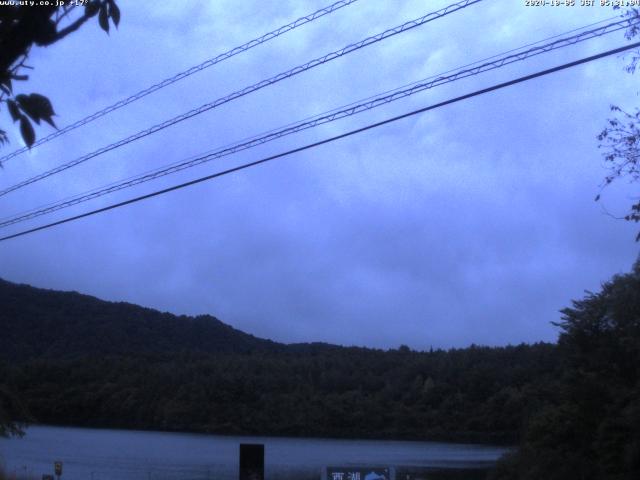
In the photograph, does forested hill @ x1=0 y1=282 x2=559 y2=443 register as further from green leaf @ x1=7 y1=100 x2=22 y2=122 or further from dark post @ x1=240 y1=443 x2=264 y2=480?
green leaf @ x1=7 y1=100 x2=22 y2=122

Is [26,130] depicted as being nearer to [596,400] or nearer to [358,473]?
[358,473]

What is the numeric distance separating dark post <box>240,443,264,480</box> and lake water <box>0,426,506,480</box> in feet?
55.2

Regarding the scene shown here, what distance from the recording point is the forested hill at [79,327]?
5150 centimetres

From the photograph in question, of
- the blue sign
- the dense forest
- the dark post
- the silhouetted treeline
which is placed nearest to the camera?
the dark post

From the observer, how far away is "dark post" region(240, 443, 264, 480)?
13422 millimetres

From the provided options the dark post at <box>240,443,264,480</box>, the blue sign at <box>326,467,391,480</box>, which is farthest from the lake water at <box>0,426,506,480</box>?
the dark post at <box>240,443,264,480</box>

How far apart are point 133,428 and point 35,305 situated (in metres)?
12.7

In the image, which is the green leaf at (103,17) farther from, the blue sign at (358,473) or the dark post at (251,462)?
the blue sign at (358,473)

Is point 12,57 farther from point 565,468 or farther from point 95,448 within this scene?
point 95,448

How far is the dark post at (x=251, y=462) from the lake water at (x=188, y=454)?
55.2 feet

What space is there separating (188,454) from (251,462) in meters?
31.5

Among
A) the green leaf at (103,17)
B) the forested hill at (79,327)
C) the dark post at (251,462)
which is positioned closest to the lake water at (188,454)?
the forested hill at (79,327)

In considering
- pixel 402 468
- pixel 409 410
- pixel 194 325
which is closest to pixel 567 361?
pixel 402 468

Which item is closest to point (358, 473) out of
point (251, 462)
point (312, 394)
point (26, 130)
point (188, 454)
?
point (251, 462)
